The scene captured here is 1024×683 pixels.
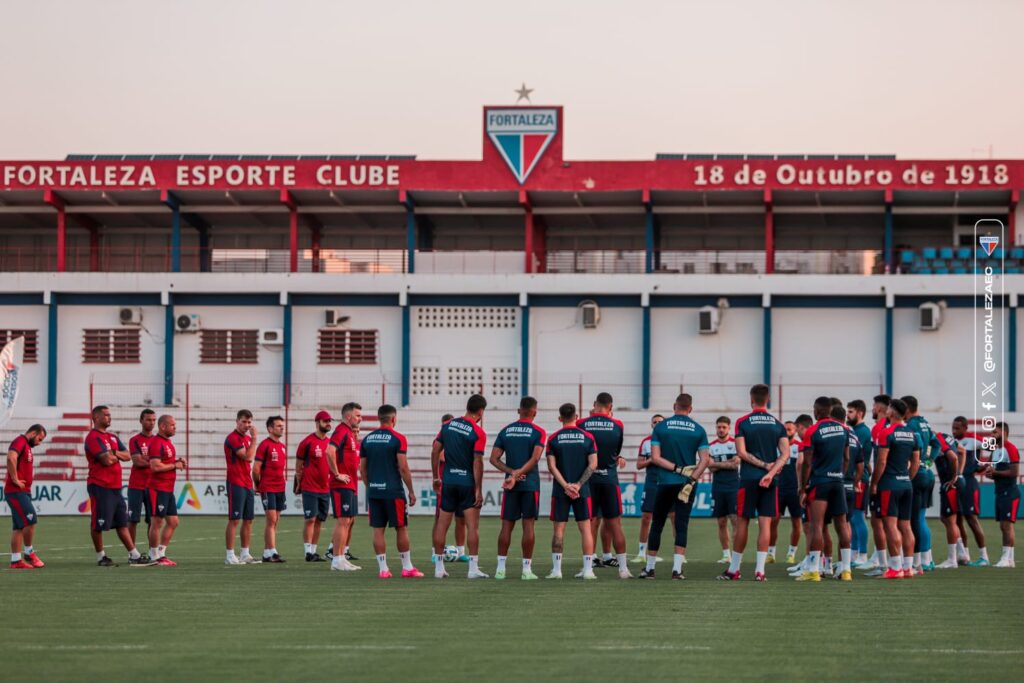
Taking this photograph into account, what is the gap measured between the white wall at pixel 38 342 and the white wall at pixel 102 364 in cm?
43

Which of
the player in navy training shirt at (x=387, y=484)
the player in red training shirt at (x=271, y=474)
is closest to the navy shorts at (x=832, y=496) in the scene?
the player in navy training shirt at (x=387, y=484)

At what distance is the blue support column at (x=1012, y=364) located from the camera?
41.3 metres

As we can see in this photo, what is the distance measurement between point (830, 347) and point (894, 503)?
2526 cm

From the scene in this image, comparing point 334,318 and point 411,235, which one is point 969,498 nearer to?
point 411,235

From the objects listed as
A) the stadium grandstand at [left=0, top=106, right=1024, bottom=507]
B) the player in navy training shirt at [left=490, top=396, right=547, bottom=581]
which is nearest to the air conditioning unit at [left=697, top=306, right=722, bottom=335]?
the stadium grandstand at [left=0, top=106, right=1024, bottom=507]

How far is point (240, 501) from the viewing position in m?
19.1

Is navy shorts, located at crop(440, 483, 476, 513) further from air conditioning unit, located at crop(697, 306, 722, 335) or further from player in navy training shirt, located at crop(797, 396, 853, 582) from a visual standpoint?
air conditioning unit, located at crop(697, 306, 722, 335)

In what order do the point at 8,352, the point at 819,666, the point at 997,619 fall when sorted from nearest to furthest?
the point at 819,666
the point at 997,619
the point at 8,352

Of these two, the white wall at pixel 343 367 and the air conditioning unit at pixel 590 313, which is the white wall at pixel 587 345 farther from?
the white wall at pixel 343 367

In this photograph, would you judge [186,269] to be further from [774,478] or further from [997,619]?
[997,619]

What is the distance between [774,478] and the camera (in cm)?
1664

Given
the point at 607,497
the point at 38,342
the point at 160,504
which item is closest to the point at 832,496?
the point at 607,497

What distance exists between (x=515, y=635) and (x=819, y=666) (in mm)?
2555

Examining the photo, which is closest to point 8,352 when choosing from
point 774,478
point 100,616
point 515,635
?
point 100,616
